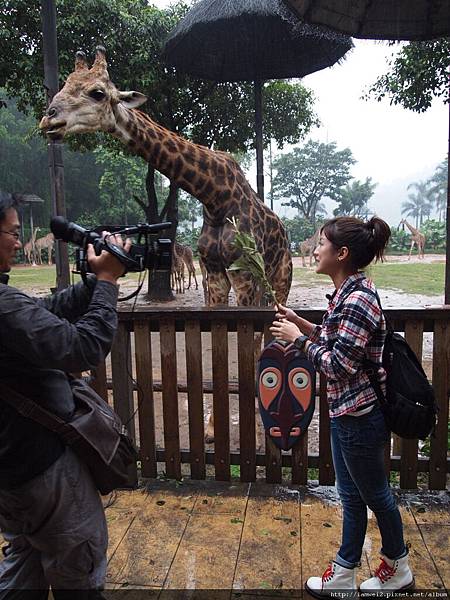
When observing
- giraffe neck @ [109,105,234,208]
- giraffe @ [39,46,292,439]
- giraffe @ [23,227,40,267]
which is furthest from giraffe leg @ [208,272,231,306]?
giraffe @ [23,227,40,267]

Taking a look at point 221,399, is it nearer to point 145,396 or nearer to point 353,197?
point 145,396

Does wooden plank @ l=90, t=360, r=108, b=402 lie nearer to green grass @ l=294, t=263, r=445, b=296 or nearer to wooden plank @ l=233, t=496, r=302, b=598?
wooden plank @ l=233, t=496, r=302, b=598

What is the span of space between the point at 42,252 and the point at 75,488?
26.3 metres

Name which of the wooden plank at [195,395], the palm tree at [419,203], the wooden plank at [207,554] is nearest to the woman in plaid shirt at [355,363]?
the wooden plank at [207,554]

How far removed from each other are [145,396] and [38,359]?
5.71 ft

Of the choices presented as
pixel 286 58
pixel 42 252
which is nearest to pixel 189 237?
pixel 42 252

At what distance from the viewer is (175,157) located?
4191mm

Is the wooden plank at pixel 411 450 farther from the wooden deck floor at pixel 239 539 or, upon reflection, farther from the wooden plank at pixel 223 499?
the wooden plank at pixel 223 499

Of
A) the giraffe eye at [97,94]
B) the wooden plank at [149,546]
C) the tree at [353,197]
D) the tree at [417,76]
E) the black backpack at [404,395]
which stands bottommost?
the wooden plank at [149,546]

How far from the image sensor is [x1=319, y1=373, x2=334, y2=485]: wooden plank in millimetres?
2889

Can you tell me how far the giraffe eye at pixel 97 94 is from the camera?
3.85m

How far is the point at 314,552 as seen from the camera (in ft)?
7.82

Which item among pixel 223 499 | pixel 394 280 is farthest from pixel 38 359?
pixel 394 280

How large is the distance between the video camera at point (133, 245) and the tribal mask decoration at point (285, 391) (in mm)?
1270
